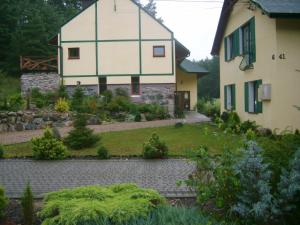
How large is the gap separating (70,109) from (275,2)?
13.2 metres

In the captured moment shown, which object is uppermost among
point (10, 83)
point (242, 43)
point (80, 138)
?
point (242, 43)

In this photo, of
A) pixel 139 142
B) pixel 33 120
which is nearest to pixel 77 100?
pixel 33 120

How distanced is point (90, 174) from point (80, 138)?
401 centimetres

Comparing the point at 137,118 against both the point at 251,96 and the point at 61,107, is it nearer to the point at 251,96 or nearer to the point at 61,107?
the point at 61,107

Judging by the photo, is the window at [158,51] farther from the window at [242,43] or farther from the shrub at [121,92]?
the window at [242,43]

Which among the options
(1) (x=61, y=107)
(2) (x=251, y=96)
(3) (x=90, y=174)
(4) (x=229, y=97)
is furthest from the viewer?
(1) (x=61, y=107)

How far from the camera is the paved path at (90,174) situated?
9.34m

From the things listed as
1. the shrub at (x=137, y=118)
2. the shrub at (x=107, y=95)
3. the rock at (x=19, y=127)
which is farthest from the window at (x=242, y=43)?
the rock at (x=19, y=127)

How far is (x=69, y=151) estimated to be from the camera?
47.1 feet

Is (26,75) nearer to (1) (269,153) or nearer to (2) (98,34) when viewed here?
(2) (98,34)

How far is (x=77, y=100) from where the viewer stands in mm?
26188

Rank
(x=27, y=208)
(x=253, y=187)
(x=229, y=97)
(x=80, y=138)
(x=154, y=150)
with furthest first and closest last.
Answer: (x=229, y=97) → (x=80, y=138) → (x=154, y=150) → (x=27, y=208) → (x=253, y=187)

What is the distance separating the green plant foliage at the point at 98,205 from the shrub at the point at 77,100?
18364 millimetres

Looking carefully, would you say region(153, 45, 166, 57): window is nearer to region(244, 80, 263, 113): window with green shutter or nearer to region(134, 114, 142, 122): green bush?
region(134, 114, 142, 122): green bush
